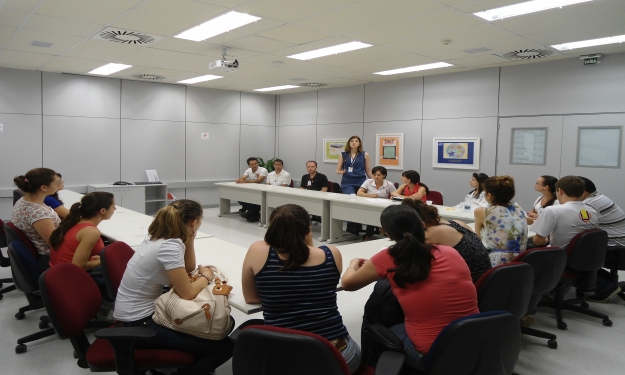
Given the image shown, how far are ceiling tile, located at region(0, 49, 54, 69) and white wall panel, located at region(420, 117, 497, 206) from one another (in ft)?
21.1

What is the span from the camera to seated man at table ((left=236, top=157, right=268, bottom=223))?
27.5ft

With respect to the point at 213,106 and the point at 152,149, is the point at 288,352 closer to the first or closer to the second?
the point at 152,149

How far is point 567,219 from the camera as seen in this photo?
3564mm

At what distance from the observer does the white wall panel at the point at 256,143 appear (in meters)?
10.7

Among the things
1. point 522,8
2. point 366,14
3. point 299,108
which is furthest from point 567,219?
point 299,108

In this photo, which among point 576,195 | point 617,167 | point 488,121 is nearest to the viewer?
point 576,195

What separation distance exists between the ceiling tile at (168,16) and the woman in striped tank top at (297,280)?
3058 mm

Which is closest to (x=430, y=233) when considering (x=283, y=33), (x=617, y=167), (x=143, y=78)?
(x=283, y=33)

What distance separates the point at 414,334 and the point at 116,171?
8411mm

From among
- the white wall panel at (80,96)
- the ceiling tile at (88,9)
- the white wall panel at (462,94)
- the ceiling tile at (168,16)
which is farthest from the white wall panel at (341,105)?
the ceiling tile at (88,9)

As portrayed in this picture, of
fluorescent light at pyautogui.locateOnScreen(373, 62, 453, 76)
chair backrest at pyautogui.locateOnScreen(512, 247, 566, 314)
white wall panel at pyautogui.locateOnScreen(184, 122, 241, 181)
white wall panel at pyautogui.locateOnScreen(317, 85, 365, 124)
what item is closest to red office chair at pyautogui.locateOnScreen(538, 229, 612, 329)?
chair backrest at pyautogui.locateOnScreen(512, 247, 566, 314)

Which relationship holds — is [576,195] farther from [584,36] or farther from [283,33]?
[283,33]

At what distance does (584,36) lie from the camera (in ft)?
16.3

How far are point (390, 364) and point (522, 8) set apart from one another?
3806mm
